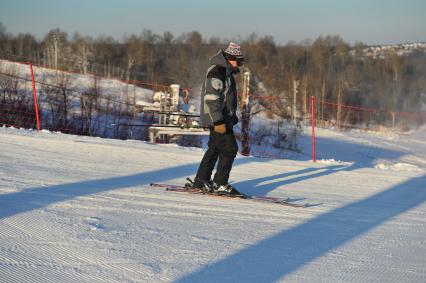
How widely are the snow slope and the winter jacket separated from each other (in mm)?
924

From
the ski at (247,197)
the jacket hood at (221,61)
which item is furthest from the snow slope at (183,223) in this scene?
the jacket hood at (221,61)

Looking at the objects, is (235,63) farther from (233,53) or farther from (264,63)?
(264,63)

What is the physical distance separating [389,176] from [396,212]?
113 inches

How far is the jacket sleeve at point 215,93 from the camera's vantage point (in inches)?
240

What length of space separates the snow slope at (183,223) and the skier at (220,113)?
0.98 feet

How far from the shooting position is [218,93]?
241 inches

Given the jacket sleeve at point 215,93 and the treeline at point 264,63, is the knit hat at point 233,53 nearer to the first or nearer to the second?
the jacket sleeve at point 215,93

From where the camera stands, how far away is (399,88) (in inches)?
2594

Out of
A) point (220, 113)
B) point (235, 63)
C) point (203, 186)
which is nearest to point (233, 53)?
point (235, 63)

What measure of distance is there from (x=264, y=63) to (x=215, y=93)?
208 feet

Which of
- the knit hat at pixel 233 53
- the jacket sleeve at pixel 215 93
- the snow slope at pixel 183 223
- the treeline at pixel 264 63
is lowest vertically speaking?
the snow slope at pixel 183 223

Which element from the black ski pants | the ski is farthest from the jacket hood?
the ski

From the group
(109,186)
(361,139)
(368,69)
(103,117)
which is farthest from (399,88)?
(109,186)

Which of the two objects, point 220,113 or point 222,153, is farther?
point 222,153
